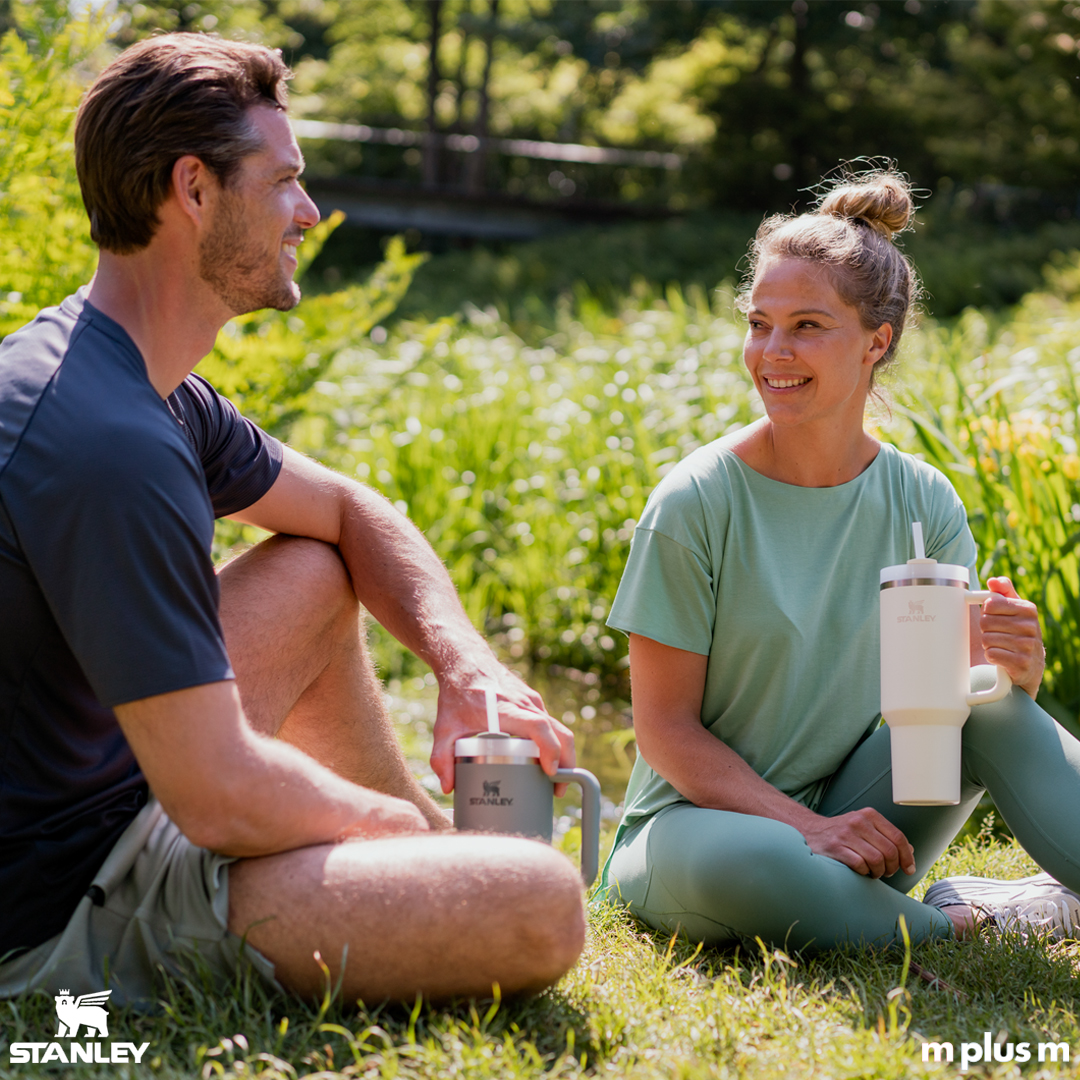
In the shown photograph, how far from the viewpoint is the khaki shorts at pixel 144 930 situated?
186 centimetres

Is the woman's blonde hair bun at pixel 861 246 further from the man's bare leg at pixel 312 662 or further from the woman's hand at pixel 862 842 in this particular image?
the man's bare leg at pixel 312 662

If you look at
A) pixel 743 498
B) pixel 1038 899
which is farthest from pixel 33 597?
pixel 1038 899

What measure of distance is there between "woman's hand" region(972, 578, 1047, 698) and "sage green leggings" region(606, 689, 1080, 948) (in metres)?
0.08

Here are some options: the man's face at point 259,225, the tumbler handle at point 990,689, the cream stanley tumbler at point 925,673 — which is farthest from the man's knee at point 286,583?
the tumbler handle at point 990,689

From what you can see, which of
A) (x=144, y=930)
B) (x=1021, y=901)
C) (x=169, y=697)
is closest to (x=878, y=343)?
(x=1021, y=901)

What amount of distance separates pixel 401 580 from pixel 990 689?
43.8 inches

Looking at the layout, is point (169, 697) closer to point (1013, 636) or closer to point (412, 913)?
point (412, 913)

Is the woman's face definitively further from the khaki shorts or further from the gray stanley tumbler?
the khaki shorts

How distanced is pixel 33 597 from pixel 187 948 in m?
0.58

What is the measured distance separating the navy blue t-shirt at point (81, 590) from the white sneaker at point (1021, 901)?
5.29 ft

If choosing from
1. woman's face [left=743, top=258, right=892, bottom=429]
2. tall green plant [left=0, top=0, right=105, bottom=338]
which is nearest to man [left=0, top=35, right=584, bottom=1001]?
woman's face [left=743, top=258, right=892, bottom=429]

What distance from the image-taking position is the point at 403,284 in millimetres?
5062

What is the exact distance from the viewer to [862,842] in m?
2.30

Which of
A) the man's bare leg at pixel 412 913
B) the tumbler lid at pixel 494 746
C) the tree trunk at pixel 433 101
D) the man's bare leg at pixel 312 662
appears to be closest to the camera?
the man's bare leg at pixel 412 913
